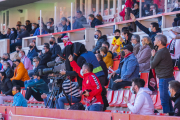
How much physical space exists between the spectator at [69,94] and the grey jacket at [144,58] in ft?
6.15

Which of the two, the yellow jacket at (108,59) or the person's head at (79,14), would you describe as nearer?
→ the yellow jacket at (108,59)

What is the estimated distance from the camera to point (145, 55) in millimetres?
8445

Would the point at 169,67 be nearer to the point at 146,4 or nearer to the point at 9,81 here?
the point at 146,4

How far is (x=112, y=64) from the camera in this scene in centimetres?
983

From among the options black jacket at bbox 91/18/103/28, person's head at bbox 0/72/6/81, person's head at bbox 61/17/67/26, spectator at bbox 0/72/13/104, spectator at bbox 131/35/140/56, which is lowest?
spectator at bbox 0/72/13/104

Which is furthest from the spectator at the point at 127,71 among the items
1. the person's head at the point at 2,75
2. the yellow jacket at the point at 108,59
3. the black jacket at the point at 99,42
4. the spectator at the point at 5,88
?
the person's head at the point at 2,75

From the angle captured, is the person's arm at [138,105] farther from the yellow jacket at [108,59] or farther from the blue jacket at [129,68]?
the yellow jacket at [108,59]

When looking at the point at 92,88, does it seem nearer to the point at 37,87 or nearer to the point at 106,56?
the point at 106,56

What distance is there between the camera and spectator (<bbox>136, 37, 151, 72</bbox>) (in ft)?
27.6

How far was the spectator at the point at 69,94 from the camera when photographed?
7527 mm

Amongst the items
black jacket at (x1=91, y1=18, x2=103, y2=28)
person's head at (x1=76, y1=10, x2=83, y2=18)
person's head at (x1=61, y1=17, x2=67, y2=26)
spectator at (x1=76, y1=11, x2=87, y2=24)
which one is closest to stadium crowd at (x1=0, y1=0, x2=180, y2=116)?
black jacket at (x1=91, y1=18, x2=103, y2=28)

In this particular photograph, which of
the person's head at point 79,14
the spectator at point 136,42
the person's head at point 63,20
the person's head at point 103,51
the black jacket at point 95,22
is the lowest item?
the person's head at point 103,51

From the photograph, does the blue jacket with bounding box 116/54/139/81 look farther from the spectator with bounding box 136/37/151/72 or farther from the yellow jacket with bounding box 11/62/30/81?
the yellow jacket with bounding box 11/62/30/81

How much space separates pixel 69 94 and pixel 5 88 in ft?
16.1
